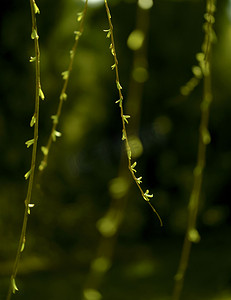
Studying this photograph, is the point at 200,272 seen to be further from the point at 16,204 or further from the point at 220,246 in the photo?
the point at 16,204

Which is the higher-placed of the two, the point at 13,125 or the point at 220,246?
the point at 13,125

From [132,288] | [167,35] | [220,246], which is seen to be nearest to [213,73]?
[167,35]

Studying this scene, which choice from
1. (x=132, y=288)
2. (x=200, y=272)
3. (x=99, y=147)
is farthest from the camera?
(x=99, y=147)

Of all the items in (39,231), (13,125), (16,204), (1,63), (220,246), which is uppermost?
(1,63)

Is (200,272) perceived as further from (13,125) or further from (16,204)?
(13,125)

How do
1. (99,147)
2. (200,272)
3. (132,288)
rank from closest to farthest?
(132,288), (200,272), (99,147)

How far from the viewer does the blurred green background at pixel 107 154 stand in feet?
13.8

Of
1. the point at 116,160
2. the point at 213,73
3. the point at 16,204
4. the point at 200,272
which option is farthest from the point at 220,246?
the point at 16,204

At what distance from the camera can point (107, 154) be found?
495cm

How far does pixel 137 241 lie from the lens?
16.8 feet

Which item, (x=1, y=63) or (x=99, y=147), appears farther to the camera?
(x=99, y=147)

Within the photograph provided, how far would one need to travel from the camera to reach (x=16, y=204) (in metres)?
4.61

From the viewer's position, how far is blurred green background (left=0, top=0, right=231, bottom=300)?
165 inches

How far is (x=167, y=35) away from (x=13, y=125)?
156cm
